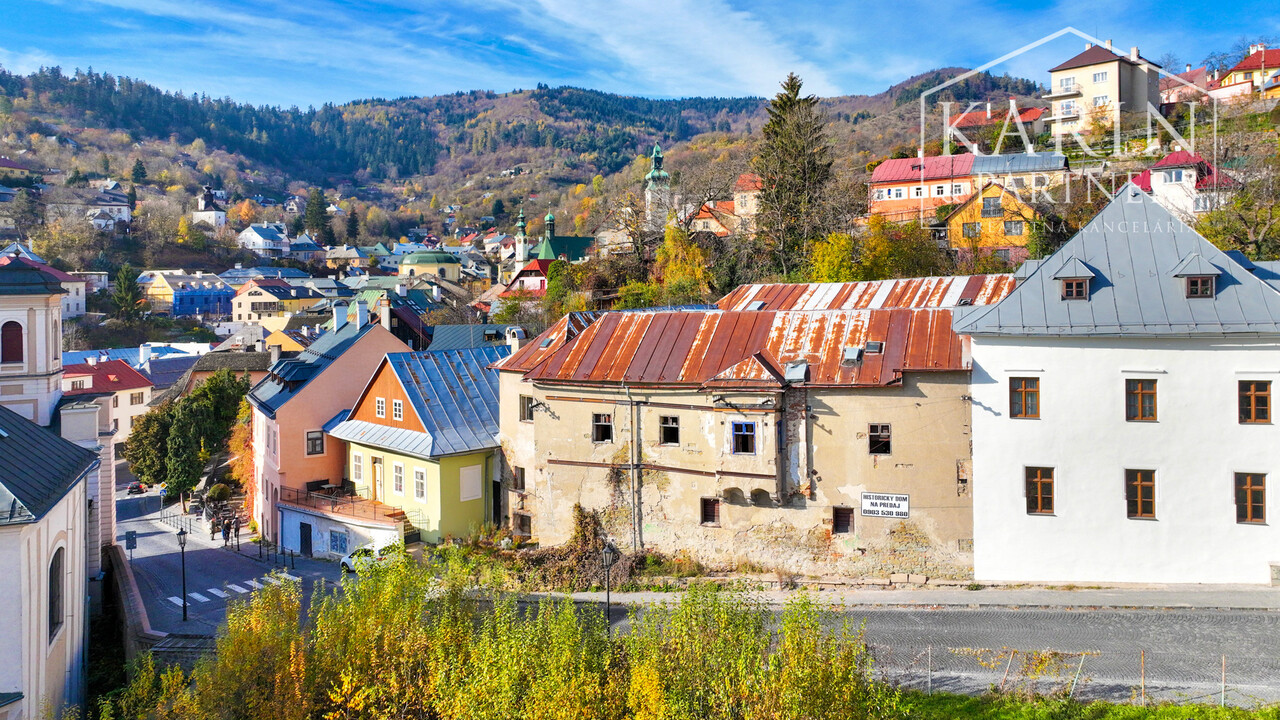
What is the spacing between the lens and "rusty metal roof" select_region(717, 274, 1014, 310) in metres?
28.8

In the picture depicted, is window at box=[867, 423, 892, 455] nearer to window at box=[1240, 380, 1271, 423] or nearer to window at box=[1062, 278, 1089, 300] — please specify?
window at box=[1062, 278, 1089, 300]

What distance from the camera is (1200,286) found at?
2030cm

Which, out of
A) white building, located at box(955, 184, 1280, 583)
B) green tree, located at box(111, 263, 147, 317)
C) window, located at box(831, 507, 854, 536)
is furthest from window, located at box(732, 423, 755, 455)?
green tree, located at box(111, 263, 147, 317)

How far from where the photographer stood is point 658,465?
24375 millimetres

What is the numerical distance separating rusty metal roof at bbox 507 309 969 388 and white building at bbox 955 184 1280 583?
1574mm

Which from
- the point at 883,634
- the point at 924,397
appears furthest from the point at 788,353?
the point at 883,634

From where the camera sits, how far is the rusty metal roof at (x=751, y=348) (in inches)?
871

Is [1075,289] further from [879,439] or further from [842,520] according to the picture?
[842,520]

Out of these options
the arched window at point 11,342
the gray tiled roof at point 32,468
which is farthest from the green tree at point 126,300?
the gray tiled roof at point 32,468

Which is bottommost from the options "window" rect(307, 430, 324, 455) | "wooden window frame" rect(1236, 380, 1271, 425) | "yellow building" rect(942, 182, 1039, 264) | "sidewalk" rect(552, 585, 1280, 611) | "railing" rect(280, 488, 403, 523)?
"sidewalk" rect(552, 585, 1280, 611)

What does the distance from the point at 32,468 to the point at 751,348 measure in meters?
17.5

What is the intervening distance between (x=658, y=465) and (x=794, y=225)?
79.2 feet

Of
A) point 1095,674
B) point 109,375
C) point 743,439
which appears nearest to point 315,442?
point 743,439

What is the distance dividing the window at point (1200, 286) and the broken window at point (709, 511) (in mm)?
13183
